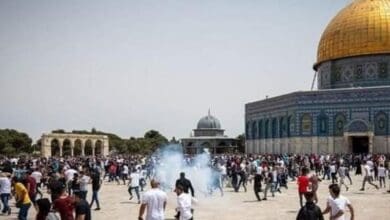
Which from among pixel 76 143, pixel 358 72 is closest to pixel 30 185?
pixel 358 72

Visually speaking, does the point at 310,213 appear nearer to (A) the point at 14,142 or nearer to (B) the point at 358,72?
(B) the point at 358,72

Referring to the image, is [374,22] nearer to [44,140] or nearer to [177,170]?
[177,170]

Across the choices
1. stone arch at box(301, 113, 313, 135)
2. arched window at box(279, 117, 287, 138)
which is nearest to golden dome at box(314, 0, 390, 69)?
stone arch at box(301, 113, 313, 135)

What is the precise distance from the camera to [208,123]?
283 feet

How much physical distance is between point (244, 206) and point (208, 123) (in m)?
70.4

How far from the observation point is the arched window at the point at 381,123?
140ft

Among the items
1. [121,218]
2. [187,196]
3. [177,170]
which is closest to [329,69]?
[177,170]

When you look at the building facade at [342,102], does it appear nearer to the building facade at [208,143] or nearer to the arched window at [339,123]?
the arched window at [339,123]

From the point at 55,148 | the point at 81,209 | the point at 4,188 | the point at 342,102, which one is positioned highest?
the point at 342,102

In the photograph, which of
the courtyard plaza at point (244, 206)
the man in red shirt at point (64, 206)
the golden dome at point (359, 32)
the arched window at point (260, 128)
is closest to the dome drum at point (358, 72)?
the golden dome at point (359, 32)

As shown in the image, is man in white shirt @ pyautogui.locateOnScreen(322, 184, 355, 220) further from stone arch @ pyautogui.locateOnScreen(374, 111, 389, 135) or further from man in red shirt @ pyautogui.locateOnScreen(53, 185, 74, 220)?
stone arch @ pyautogui.locateOnScreen(374, 111, 389, 135)

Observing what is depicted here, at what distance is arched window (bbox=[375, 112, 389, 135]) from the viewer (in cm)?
4278

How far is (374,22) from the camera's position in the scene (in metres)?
48.8

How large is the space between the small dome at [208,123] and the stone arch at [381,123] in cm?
4447
